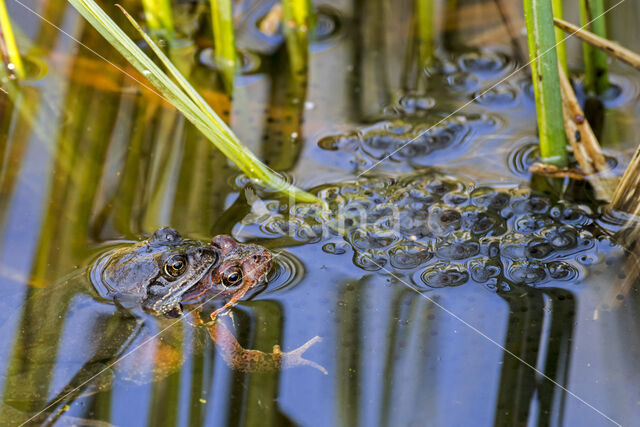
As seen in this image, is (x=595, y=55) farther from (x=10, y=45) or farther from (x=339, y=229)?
(x=10, y=45)

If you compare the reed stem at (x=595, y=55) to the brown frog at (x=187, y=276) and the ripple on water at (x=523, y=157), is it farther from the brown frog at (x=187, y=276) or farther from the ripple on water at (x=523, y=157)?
the brown frog at (x=187, y=276)

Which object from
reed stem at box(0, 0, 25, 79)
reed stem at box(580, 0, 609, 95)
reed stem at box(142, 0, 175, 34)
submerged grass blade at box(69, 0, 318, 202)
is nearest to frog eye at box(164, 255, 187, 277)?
submerged grass blade at box(69, 0, 318, 202)

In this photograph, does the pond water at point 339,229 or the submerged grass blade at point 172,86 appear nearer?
the submerged grass blade at point 172,86

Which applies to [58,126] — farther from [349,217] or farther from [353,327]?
[353,327]

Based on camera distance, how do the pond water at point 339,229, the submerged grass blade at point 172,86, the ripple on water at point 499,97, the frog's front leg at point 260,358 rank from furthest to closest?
the ripple on water at point 499,97, the frog's front leg at point 260,358, the pond water at point 339,229, the submerged grass blade at point 172,86

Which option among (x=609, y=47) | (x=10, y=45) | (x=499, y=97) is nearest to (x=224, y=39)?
(x=10, y=45)

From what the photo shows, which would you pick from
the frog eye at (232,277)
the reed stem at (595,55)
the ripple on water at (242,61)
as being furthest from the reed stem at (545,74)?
the ripple on water at (242,61)

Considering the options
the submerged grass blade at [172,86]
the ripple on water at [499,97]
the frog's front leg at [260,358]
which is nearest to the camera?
the submerged grass blade at [172,86]
